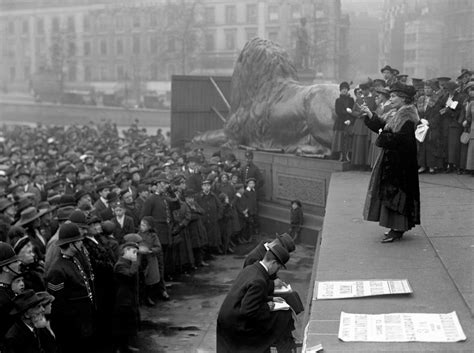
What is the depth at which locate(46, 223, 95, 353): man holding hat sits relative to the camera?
6.84 meters

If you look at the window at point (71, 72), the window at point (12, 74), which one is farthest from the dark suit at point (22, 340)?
the window at point (12, 74)

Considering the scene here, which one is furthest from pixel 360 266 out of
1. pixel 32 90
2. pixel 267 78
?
pixel 32 90

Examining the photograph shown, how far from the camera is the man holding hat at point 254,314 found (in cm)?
561

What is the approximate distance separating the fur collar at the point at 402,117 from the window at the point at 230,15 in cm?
4090

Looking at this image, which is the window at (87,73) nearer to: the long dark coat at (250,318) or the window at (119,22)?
the window at (119,22)

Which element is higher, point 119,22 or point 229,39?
point 119,22

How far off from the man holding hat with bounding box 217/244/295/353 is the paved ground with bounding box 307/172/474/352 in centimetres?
37

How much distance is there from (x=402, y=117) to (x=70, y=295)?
3.80 m

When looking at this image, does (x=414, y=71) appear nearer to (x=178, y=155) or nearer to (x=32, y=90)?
(x=178, y=155)

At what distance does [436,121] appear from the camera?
42.4 ft

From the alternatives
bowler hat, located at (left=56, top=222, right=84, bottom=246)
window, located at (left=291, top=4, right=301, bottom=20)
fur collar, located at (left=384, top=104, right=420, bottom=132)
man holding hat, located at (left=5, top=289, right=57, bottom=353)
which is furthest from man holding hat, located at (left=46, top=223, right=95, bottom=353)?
window, located at (left=291, top=4, right=301, bottom=20)

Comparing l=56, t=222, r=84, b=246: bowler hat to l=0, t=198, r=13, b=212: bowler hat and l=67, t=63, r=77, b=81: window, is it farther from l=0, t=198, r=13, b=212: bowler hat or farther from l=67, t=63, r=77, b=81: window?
l=67, t=63, r=77, b=81: window

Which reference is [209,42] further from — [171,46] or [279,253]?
[279,253]

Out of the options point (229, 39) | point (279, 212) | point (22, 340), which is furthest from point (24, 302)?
point (229, 39)
